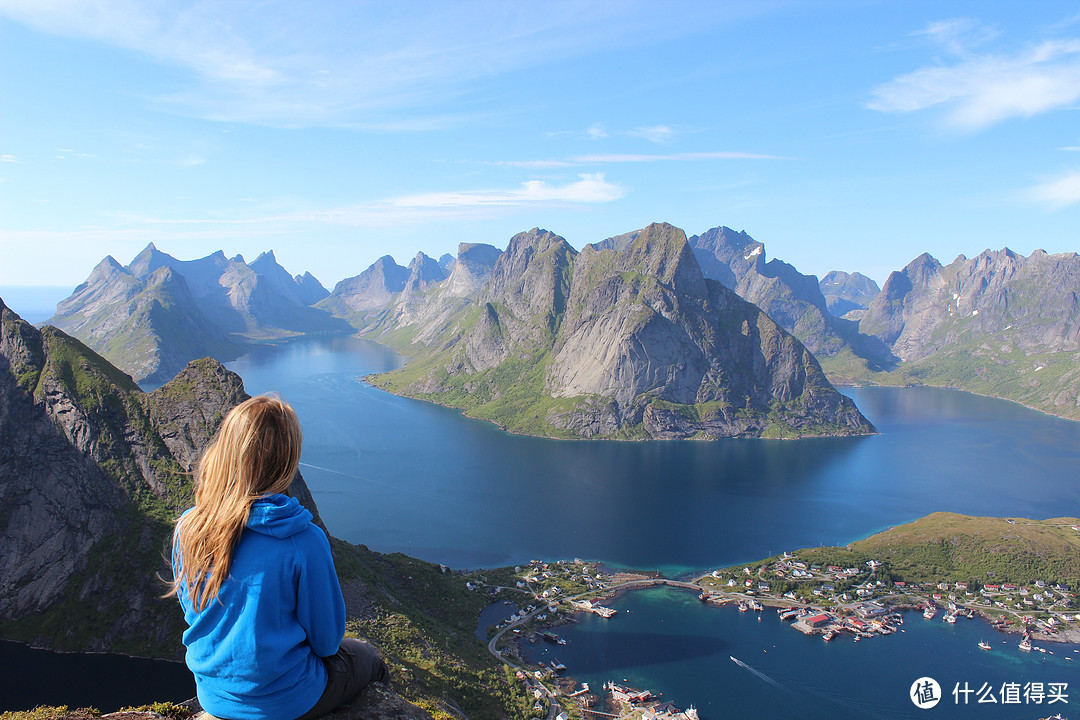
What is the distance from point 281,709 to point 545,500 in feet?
330

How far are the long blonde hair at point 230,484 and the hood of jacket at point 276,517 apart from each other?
72 mm

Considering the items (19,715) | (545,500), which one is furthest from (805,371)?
(19,715)

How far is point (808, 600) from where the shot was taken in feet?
230

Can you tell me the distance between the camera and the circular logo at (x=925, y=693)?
170ft

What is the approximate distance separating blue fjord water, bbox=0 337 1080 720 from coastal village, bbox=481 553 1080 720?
1964 mm

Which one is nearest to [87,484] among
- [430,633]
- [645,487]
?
[430,633]

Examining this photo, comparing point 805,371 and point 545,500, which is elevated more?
point 805,371

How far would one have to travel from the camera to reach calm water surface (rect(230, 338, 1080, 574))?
287ft

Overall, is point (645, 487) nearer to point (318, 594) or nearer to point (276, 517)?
point (318, 594)

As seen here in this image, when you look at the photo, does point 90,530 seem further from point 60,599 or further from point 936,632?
point 936,632

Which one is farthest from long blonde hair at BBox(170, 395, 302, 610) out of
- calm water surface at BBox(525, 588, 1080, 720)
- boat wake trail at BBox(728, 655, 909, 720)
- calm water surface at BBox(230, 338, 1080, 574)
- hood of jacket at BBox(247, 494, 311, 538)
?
calm water surface at BBox(230, 338, 1080, 574)

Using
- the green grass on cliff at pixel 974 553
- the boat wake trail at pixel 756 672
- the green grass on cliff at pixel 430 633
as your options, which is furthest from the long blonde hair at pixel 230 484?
the green grass on cliff at pixel 974 553

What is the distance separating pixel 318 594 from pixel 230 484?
3.70 feet

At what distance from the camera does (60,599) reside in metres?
53.6
